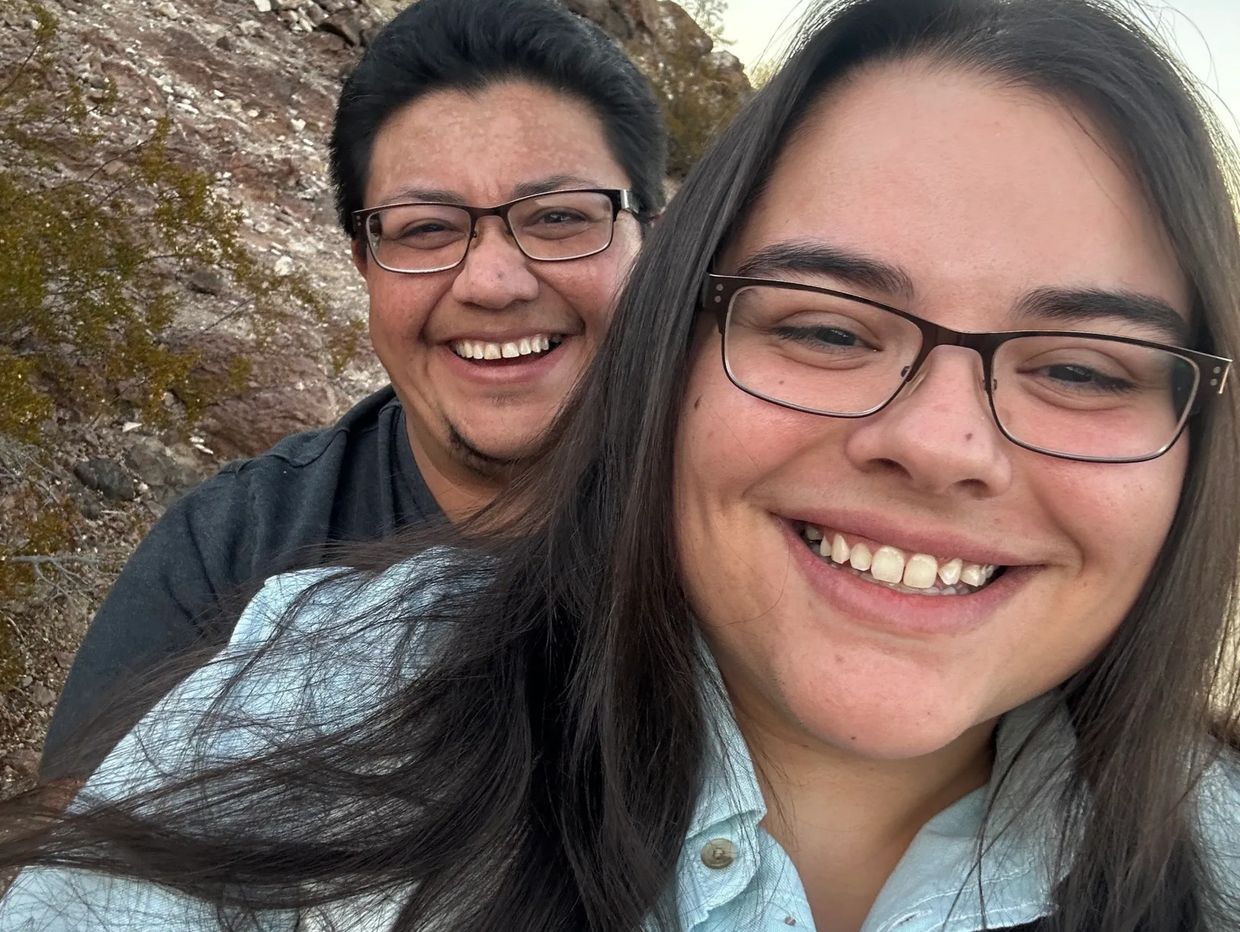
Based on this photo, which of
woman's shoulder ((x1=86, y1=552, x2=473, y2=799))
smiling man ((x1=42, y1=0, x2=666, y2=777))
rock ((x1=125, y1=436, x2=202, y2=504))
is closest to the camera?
woman's shoulder ((x1=86, y1=552, x2=473, y2=799))

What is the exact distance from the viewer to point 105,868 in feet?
3.29

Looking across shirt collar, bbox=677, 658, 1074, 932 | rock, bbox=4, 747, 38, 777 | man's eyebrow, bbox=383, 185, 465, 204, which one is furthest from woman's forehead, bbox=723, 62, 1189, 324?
rock, bbox=4, 747, 38, 777

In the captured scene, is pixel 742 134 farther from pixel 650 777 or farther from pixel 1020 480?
pixel 650 777

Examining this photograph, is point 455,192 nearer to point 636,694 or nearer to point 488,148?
point 488,148

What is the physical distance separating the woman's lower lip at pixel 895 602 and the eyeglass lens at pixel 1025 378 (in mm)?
157

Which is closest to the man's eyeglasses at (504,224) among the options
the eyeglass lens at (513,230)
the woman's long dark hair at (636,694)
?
the eyeglass lens at (513,230)

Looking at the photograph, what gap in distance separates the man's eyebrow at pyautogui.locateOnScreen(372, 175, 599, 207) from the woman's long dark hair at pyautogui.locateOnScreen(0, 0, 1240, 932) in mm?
952

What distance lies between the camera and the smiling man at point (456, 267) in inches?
79.4

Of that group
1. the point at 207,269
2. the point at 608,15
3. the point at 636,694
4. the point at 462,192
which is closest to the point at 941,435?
the point at 636,694

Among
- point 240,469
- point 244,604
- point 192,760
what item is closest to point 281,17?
point 240,469

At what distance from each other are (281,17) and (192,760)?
809cm

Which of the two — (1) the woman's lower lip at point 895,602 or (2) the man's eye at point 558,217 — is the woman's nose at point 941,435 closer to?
(1) the woman's lower lip at point 895,602

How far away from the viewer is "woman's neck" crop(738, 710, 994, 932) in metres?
1.19

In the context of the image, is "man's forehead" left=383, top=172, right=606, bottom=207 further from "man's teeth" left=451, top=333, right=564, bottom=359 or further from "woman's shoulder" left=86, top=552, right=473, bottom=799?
"woman's shoulder" left=86, top=552, right=473, bottom=799
